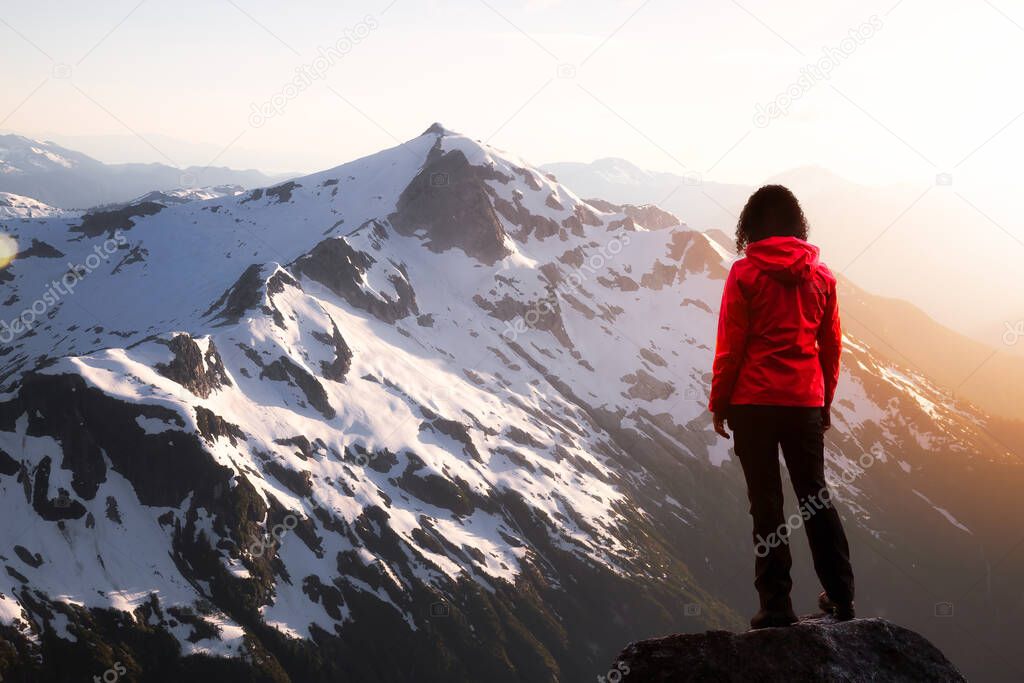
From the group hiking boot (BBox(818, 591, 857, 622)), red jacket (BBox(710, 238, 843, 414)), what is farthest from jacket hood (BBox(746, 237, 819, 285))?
hiking boot (BBox(818, 591, 857, 622))

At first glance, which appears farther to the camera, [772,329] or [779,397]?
[772,329]

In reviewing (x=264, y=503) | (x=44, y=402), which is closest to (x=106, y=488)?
(x=44, y=402)

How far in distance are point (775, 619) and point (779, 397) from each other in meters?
2.83

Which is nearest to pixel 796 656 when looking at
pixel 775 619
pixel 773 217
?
pixel 775 619

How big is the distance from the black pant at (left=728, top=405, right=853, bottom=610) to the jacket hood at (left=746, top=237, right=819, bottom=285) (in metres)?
1.72

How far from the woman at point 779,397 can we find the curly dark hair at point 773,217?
450mm

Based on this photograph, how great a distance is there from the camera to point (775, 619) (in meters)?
9.61

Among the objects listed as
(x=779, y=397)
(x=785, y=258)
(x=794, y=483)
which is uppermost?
(x=785, y=258)

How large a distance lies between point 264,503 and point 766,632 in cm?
20303

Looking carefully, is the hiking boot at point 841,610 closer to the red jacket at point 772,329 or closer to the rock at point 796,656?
the rock at point 796,656

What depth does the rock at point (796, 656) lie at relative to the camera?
8664 millimetres

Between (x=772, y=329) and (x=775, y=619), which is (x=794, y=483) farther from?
(x=772, y=329)

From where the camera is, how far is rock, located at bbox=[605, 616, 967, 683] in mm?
8664

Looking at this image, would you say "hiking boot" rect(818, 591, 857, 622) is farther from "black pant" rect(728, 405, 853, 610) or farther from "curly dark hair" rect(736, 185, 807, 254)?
"curly dark hair" rect(736, 185, 807, 254)
